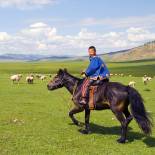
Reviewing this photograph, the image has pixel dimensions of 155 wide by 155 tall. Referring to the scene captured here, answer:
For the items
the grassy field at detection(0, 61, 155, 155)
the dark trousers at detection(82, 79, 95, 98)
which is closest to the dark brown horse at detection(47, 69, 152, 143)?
the dark trousers at detection(82, 79, 95, 98)

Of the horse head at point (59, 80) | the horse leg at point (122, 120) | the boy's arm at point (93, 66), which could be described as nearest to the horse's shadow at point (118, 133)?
the horse leg at point (122, 120)

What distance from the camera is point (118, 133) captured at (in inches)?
655

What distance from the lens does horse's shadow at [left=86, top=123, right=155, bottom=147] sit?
49.2 ft

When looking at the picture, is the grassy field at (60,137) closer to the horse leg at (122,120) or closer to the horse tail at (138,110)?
the horse leg at (122,120)

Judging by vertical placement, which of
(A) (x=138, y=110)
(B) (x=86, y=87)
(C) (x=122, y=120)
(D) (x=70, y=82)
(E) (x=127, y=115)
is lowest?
(C) (x=122, y=120)

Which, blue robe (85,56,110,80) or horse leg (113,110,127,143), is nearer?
horse leg (113,110,127,143)

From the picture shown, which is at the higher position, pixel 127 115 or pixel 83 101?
pixel 83 101

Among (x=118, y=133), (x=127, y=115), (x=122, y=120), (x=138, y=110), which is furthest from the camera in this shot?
(x=118, y=133)

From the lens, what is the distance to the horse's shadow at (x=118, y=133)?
49.2 feet

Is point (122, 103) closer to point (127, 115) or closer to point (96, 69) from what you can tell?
point (127, 115)

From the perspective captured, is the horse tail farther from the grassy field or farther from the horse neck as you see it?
the horse neck

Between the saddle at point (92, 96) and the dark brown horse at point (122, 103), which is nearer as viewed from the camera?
the dark brown horse at point (122, 103)

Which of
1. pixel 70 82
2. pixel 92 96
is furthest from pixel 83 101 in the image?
pixel 70 82

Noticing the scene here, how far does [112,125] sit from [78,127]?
2012 millimetres
